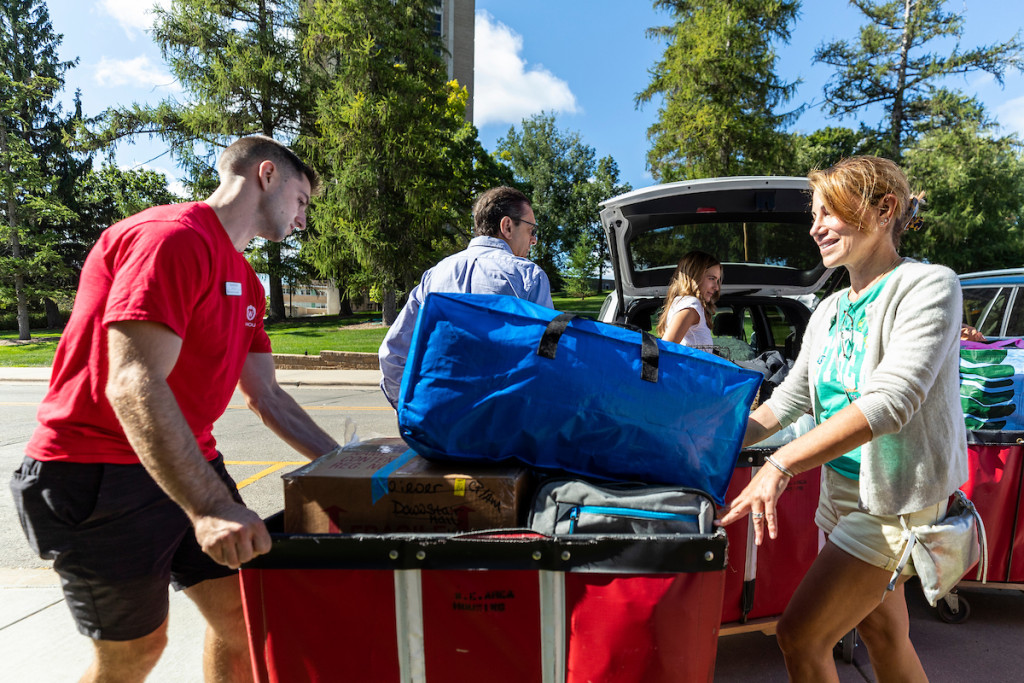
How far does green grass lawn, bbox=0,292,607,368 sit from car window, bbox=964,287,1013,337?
296 inches

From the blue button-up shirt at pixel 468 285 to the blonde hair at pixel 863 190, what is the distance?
1.17m

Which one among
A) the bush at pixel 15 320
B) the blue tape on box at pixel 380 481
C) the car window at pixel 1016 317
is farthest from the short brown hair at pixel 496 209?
the bush at pixel 15 320

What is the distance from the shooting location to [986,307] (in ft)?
19.5

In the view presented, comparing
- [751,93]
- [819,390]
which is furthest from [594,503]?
[751,93]

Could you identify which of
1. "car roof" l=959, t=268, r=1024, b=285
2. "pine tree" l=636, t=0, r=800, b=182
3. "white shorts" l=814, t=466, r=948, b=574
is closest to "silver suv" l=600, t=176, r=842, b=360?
"car roof" l=959, t=268, r=1024, b=285

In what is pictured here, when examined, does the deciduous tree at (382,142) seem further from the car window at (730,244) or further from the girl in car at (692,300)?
the girl in car at (692,300)

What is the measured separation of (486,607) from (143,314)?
103 centimetres

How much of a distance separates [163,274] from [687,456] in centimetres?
138

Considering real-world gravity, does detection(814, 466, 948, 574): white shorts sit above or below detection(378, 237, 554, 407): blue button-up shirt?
below

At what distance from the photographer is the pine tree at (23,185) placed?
21391 millimetres

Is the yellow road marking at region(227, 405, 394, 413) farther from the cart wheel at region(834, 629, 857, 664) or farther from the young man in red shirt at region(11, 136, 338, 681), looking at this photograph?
the young man in red shirt at region(11, 136, 338, 681)

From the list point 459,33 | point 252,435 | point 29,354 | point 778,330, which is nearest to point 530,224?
point 778,330

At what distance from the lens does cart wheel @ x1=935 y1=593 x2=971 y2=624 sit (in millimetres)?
3067

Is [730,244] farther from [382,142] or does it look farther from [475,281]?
[382,142]
